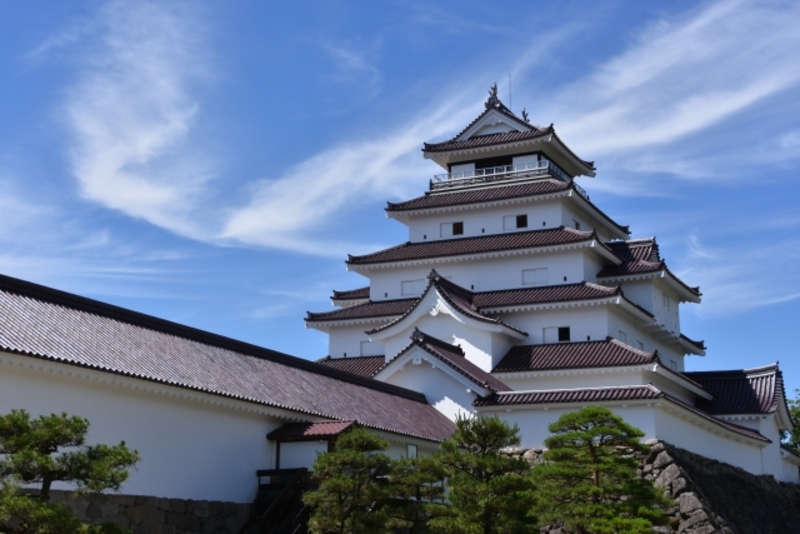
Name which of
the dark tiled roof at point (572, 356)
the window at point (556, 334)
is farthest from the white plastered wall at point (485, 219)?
the dark tiled roof at point (572, 356)

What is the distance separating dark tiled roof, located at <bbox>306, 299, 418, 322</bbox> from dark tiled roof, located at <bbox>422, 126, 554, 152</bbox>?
7.40 meters

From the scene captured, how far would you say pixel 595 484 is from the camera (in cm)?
2014

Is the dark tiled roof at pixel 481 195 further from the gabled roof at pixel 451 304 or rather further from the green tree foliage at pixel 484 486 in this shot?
the green tree foliage at pixel 484 486

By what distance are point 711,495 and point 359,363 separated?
50.5 ft

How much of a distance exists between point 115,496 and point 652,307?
1045 inches

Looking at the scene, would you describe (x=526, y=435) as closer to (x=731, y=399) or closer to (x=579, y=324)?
(x=579, y=324)

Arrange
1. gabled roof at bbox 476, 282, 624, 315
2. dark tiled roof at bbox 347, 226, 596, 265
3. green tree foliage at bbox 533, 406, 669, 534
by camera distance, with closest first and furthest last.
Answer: green tree foliage at bbox 533, 406, 669, 534 → gabled roof at bbox 476, 282, 624, 315 → dark tiled roof at bbox 347, 226, 596, 265

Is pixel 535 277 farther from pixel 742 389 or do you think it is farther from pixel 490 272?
pixel 742 389

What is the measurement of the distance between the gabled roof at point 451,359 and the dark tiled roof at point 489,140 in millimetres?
10679

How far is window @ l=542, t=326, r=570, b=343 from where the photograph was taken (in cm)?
3659

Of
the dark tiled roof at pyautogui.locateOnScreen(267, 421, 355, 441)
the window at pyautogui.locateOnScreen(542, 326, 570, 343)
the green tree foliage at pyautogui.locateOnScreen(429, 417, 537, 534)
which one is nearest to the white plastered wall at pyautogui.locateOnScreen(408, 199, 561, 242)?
the window at pyautogui.locateOnScreen(542, 326, 570, 343)

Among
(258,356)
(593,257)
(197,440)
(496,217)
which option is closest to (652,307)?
(593,257)

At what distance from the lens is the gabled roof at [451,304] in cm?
3522

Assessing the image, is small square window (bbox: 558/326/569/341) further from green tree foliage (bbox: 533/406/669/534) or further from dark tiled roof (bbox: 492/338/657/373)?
green tree foliage (bbox: 533/406/669/534)
